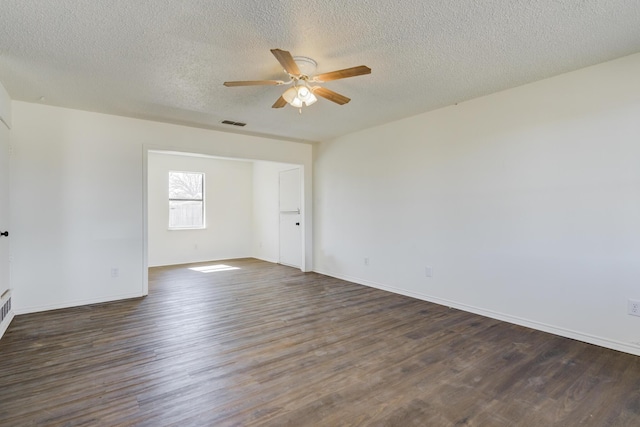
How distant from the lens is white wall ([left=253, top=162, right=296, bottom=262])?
22.8 ft

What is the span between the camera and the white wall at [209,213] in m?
6.61

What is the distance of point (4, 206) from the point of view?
326cm

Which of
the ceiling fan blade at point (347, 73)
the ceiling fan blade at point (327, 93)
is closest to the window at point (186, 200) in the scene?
the ceiling fan blade at point (327, 93)

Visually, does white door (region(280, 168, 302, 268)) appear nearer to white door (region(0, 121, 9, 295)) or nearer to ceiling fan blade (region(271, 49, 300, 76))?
ceiling fan blade (region(271, 49, 300, 76))

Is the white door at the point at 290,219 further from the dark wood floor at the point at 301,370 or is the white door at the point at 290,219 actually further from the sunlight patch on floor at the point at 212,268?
the dark wood floor at the point at 301,370

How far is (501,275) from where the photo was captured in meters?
3.36

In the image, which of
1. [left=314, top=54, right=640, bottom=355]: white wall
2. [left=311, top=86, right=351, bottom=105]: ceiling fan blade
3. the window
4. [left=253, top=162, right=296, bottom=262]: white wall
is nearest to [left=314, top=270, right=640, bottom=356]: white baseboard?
[left=314, top=54, right=640, bottom=355]: white wall

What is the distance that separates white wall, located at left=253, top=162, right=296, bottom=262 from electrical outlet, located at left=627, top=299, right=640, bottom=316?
534cm

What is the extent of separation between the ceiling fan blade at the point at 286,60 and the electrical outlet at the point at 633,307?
3261 millimetres

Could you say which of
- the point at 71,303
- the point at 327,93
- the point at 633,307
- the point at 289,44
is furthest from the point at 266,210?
the point at 633,307

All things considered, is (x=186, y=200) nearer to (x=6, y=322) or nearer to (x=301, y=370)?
(x=6, y=322)

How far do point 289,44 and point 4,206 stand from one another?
3427mm

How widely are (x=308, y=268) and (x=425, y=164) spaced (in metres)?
2.99

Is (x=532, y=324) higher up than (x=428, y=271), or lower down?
lower down
